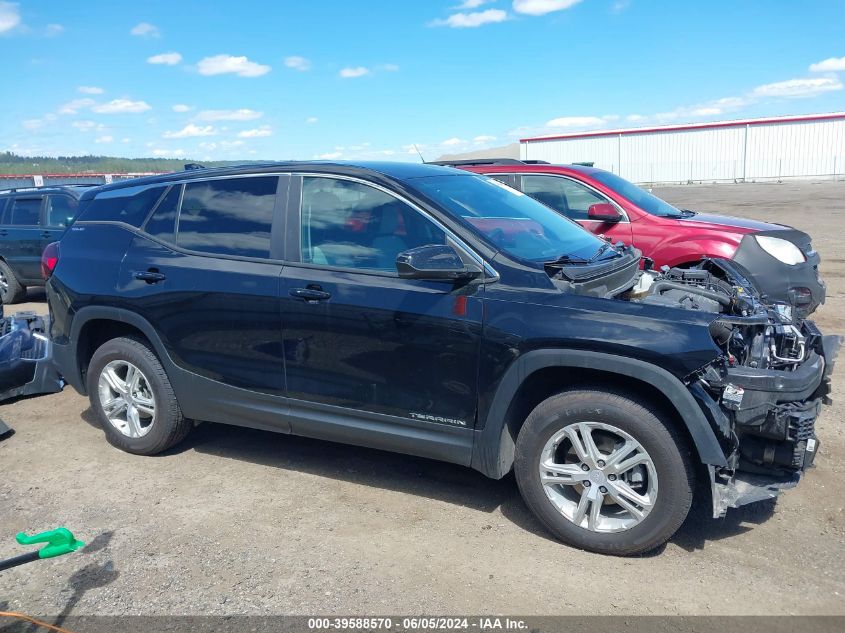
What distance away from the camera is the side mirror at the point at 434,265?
12.0 feet

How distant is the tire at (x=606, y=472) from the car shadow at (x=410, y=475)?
220mm

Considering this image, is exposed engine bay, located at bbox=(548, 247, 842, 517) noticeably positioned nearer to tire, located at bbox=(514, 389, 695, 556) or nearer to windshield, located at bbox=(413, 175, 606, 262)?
tire, located at bbox=(514, 389, 695, 556)

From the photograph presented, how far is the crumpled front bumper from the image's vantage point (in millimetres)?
3355

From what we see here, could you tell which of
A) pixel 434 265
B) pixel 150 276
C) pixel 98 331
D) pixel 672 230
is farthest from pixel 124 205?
pixel 672 230

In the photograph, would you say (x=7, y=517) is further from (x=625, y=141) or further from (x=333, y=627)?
(x=625, y=141)

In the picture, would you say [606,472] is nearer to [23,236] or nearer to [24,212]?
[23,236]

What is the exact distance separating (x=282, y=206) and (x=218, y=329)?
0.85m

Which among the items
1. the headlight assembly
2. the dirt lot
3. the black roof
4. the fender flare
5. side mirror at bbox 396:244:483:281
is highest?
the black roof

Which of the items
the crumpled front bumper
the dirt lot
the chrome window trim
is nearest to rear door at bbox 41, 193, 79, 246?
the dirt lot

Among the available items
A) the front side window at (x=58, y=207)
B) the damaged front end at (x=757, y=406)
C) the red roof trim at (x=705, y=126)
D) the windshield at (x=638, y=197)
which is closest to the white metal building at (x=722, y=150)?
the red roof trim at (x=705, y=126)

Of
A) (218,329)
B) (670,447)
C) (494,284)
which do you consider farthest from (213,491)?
(670,447)

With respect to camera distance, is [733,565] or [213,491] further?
[213,491]

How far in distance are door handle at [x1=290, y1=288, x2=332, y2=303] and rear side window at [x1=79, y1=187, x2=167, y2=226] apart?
1.43 meters

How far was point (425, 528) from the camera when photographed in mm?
3895
